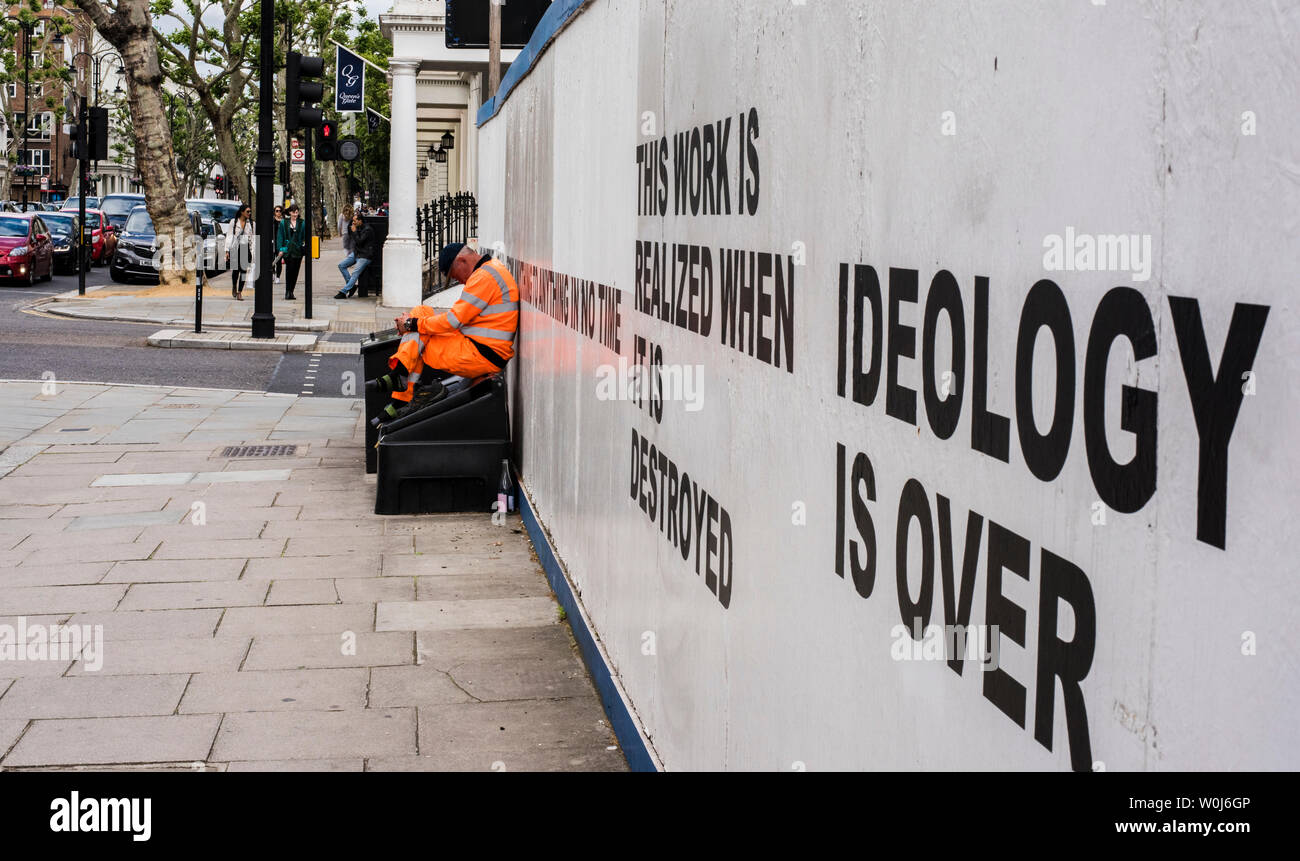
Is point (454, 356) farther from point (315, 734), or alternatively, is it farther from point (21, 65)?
point (21, 65)

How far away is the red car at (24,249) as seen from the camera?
32094 millimetres

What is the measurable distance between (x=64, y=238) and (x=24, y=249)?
657cm

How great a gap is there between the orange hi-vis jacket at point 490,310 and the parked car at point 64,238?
30.5m

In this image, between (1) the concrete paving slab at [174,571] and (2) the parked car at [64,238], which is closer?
(1) the concrete paving slab at [174,571]

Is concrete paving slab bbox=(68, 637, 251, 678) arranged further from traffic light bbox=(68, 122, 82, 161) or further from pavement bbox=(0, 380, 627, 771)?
traffic light bbox=(68, 122, 82, 161)

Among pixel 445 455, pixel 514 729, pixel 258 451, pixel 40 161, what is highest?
pixel 40 161

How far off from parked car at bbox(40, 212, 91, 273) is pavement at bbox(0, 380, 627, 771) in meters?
29.0

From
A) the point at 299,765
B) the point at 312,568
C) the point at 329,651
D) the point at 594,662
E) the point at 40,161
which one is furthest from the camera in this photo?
the point at 40,161

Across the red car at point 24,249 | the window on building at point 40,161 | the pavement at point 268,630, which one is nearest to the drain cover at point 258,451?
the pavement at point 268,630

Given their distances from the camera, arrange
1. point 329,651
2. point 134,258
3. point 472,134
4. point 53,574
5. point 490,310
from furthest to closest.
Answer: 1. point 472,134
2. point 134,258
3. point 490,310
4. point 53,574
5. point 329,651

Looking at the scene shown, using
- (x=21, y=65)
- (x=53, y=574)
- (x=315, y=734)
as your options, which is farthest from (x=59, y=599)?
(x=21, y=65)

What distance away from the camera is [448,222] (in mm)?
24531

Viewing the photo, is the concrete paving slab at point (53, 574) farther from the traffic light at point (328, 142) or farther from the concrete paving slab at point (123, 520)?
the traffic light at point (328, 142)
